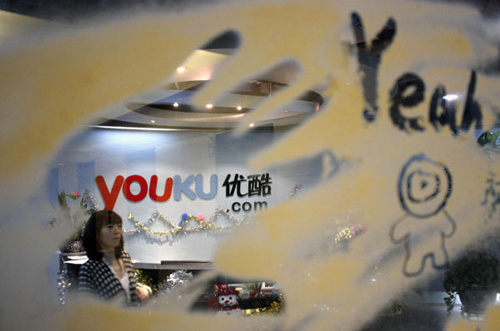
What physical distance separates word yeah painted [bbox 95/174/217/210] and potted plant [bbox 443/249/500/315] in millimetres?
1734

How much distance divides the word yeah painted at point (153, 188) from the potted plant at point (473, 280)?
5.69 feet

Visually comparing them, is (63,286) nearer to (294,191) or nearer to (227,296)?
(227,296)

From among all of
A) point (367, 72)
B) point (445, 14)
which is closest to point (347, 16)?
point (367, 72)

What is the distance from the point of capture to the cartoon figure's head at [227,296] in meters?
3.25

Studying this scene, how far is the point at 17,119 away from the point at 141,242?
1010 mm

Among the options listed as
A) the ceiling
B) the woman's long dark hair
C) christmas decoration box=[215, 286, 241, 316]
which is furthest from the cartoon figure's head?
the ceiling

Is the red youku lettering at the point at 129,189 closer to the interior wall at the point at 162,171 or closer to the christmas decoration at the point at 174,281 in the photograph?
the interior wall at the point at 162,171

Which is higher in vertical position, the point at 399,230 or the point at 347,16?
the point at 347,16

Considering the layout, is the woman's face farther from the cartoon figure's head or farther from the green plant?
the cartoon figure's head

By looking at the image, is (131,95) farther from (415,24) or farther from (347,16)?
(415,24)

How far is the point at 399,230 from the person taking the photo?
3.56 meters

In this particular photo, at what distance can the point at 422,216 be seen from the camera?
360 cm

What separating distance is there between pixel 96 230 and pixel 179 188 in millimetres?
527

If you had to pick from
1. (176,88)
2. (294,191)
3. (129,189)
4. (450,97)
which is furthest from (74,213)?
(450,97)
